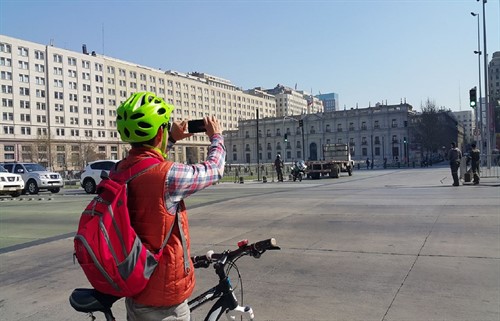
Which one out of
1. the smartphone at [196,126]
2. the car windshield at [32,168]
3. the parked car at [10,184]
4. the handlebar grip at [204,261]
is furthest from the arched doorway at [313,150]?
the smartphone at [196,126]

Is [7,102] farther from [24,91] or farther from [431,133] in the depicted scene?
[431,133]

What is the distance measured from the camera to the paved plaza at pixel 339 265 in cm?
486

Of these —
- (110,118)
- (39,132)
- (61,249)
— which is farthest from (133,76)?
(61,249)

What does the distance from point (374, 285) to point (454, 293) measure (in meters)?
0.90

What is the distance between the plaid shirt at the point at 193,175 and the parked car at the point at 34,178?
24854mm

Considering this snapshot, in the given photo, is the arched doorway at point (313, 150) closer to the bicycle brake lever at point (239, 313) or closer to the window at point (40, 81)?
the window at point (40, 81)

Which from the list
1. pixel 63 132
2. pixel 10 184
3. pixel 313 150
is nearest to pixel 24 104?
pixel 63 132

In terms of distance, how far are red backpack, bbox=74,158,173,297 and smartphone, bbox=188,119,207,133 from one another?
0.62 metres

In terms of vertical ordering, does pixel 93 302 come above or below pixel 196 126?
below

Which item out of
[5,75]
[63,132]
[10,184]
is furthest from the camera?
A: [63,132]

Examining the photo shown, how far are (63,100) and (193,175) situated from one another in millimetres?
117559

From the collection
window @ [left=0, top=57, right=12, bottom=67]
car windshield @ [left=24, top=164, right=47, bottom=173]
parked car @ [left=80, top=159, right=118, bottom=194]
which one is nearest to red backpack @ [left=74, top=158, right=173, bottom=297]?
parked car @ [left=80, top=159, right=118, bottom=194]

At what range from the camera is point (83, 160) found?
101688 millimetres

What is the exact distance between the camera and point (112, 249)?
2.05 m
